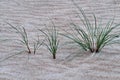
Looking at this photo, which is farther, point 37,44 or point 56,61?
point 37,44

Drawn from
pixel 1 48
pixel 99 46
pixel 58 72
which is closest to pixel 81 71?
pixel 58 72

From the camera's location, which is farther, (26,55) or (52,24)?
(52,24)

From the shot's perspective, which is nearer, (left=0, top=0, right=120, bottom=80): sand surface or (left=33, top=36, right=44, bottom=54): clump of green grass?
(left=0, top=0, right=120, bottom=80): sand surface

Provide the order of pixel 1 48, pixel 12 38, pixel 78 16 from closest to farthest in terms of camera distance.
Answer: pixel 1 48 < pixel 12 38 < pixel 78 16

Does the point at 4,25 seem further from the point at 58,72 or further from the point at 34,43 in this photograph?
the point at 58,72

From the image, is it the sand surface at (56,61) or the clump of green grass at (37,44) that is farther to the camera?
the clump of green grass at (37,44)

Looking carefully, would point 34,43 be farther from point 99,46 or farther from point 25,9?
point 25,9

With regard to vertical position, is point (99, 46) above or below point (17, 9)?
above

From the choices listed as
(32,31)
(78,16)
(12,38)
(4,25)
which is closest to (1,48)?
(12,38)

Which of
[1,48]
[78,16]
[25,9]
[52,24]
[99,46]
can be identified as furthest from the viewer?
[25,9]
